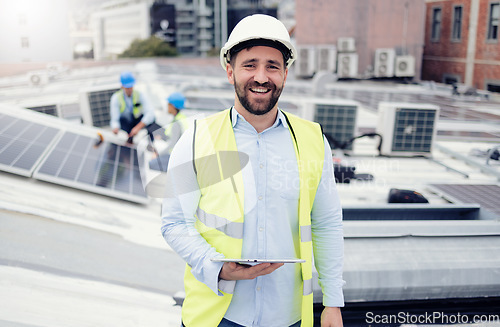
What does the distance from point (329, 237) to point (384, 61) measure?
76.8ft

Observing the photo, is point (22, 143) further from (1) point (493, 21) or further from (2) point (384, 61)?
(1) point (493, 21)

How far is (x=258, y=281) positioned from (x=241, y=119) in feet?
2.27

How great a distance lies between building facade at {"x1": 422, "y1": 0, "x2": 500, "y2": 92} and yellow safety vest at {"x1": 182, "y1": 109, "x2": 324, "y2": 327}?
80.7 feet

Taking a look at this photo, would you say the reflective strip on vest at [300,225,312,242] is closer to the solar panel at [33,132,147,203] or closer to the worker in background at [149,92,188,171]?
the solar panel at [33,132,147,203]

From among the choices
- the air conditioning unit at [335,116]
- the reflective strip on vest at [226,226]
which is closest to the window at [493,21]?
the air conditioning unit at [335,116]

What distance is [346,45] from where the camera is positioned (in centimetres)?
2355

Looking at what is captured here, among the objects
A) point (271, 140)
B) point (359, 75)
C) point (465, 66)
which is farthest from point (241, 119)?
point (465, 66)

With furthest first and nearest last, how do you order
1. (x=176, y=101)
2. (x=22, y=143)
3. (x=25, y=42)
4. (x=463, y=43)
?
(x=25, y=42) → (x=463, y=43) → (x=176, y=101) → (x=22, y=143)

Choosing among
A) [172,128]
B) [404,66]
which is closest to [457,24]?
[404,66]

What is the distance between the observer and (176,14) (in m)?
86.9

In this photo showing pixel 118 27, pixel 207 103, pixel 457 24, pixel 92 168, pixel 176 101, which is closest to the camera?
pixel 92 168

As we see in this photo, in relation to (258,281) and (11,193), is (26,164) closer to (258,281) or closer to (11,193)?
(11,193)

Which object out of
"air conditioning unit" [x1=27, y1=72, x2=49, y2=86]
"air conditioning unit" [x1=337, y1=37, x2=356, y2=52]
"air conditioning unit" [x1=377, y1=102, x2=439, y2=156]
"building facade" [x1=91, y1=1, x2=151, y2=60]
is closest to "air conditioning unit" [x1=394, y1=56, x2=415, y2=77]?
"air conditioning unit" [x1=337, y1=37, x2=356, y2=52]

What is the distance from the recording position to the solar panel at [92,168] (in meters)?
4.53
